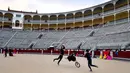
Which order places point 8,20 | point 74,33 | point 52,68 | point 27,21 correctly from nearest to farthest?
1. point 52,68
2. point 74,33
3. point 8,20
4. point 27,21

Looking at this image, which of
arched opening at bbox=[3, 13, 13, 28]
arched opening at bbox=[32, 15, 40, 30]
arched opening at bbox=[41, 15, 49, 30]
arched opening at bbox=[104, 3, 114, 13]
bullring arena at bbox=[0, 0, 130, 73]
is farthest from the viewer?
arched opening at bbox=[41, 15, 49, 30]

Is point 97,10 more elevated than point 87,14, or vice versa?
point 97,10

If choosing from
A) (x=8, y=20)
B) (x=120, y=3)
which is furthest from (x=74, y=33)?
(x=8, y=20)

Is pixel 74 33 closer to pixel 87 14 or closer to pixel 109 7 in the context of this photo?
pixel 87 14

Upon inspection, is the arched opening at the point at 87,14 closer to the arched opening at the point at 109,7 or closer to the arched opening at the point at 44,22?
the arched opening at the point at 109,7

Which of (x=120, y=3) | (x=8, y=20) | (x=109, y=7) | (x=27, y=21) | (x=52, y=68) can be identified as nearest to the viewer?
(x=52, y=68)

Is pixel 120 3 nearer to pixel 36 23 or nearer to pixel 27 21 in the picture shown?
pixel 36 23

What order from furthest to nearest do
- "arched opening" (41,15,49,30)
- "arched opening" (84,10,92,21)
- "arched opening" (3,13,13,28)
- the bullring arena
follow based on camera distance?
"arched opening" (41,15,49,30)
"arched opening" (3,13,13,28)
"arched opening" (84,10,92,21)
the bullring arena

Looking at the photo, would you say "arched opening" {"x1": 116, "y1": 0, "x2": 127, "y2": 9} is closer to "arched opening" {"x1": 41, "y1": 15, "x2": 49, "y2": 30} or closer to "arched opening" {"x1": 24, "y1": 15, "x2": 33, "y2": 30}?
"arched opening" {"x1": 41, "y1": 15, "x2": 49, "y2": 30}

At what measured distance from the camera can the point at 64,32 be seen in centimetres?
5203

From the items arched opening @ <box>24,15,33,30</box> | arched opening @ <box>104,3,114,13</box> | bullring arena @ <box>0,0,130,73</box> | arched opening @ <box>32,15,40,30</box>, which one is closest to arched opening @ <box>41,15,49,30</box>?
bullring arena @ <box>0,0,130,73</box>

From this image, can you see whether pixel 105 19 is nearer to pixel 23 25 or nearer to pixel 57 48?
pixel 57 48

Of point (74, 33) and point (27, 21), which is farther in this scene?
point (27, 21)

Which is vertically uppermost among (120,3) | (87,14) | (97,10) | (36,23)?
(120,3)
